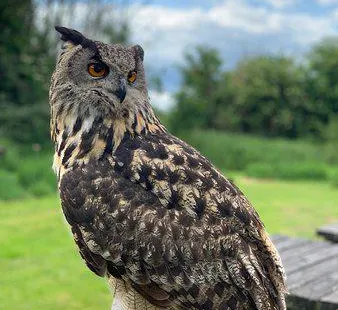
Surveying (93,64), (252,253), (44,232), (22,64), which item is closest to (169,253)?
(252,253)

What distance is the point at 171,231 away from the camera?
2533 mm

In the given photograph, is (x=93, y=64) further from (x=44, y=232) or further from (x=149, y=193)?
(x=44, y=232)

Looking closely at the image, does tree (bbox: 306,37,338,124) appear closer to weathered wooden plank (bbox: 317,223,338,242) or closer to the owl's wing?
weathered wooden plank (bbox: 317,223,338,242)

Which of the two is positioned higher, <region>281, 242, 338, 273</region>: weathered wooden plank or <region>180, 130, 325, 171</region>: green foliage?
<region>281, 242, 338, 273</region>: weathered wooden plank

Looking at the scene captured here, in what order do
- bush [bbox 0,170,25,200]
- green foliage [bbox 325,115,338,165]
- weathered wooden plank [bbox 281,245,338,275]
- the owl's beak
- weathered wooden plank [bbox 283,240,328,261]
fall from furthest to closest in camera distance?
green foliage [bbox 325,115,338,165] → bush [bbox 0,170,25,200] → weathered wooden plank [bbox 283,240,328,261] → weathered wooden plank [bbox 281,245,338,275] → the owl's beak

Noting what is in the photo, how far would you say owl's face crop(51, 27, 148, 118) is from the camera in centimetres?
271

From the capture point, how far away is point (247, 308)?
257 centimetres

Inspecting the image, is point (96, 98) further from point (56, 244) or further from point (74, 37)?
point (56, 244)

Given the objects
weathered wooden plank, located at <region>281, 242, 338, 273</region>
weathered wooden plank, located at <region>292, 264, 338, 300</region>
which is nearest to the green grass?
weathered wooden plank, located at <region>281, 242, 338, 273</region>

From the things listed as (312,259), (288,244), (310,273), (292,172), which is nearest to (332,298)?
(310,273)

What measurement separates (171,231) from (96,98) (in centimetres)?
68

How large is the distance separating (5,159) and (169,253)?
8.86 meters

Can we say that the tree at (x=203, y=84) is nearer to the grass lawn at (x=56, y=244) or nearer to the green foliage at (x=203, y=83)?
the green foliage at (x=203, y=83)

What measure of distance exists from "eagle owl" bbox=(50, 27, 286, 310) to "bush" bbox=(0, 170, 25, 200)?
269 inches
